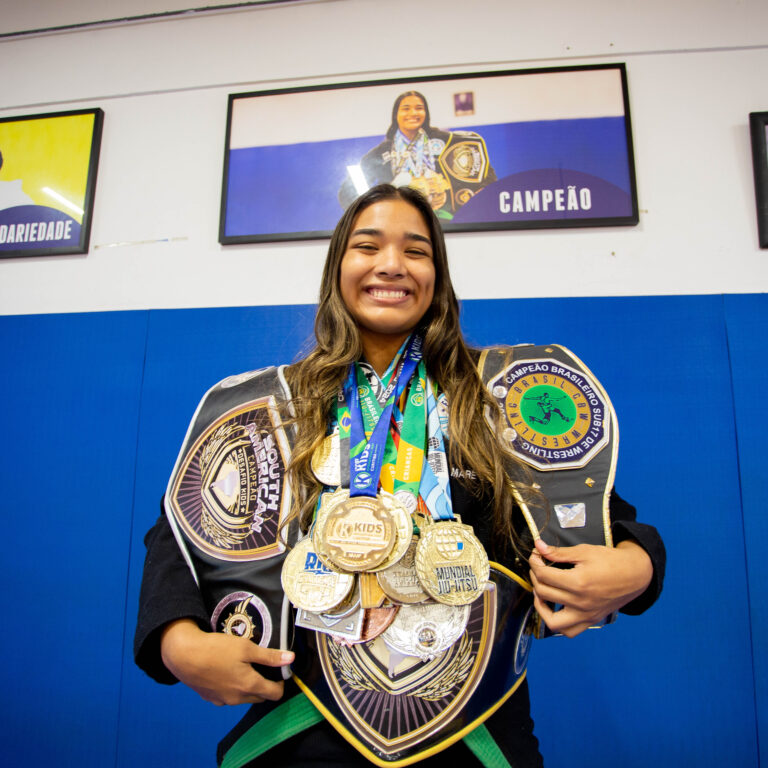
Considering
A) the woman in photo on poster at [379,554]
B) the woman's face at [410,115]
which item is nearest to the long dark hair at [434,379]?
the woman in photo on poster at [379,554]

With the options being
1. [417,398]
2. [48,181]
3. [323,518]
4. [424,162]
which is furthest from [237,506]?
[48,181]

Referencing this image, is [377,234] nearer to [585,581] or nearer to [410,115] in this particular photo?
[585,581]

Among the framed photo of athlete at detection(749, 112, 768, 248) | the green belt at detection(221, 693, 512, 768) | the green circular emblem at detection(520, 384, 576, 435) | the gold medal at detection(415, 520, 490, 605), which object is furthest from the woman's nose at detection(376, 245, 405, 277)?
the framed photo of athlete at detection(749, 112, 768, 248)

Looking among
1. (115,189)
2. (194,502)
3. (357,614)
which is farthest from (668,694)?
(115,189)

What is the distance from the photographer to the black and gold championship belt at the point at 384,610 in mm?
669

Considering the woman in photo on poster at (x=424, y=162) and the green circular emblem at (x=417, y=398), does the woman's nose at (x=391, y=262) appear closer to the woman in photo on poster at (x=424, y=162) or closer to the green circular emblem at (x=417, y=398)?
the green circular emblem at (x=417, y=398)

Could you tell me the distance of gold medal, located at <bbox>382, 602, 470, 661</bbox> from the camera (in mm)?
675

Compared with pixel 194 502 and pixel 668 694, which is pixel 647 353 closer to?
pixel 668 694

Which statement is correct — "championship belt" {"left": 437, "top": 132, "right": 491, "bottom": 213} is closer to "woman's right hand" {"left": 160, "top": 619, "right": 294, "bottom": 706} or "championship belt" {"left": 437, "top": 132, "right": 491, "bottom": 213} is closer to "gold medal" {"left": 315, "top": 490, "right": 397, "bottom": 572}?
"gold medal" {"left": 315, "top": 490, "right": 397, "bottom": 572}

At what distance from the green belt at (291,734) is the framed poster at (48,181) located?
1860mm

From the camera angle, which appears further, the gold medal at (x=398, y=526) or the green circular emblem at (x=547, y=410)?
the green circular emblem at (x=547, y=410)

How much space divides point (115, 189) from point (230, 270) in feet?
2.02

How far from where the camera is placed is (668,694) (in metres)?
1.43

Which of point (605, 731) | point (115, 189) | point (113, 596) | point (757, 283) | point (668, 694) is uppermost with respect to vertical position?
point (115, 189)
